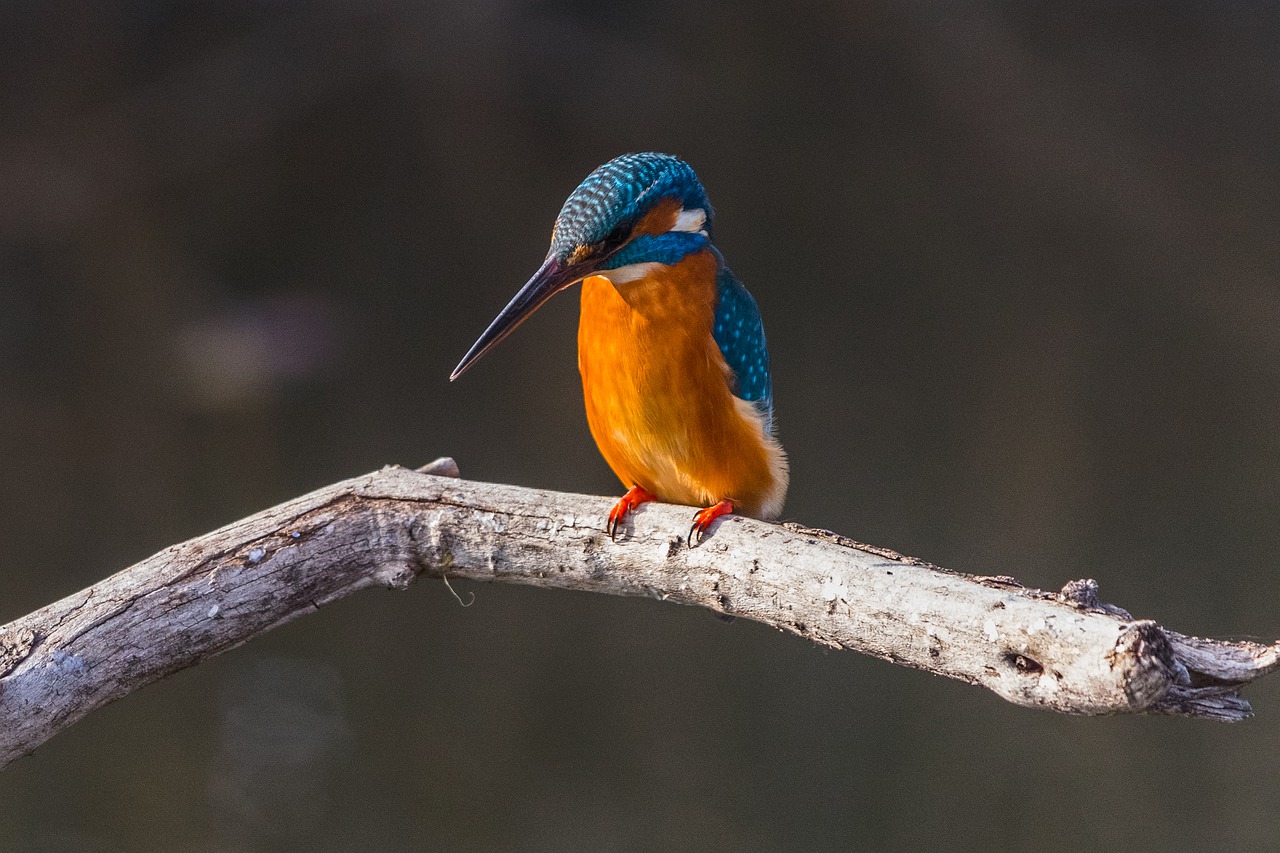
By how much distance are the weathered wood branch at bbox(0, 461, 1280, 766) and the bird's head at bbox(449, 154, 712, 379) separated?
22 cm

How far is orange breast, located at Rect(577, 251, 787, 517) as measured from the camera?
1.35 m

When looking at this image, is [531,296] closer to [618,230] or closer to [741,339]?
[618,230]

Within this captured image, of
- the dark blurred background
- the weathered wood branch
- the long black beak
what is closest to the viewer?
the weathered wood branch

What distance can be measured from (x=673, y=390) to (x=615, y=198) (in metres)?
0.28

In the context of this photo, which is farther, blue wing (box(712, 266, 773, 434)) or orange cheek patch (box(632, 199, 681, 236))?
blue wing (box(712, 266, 773, 434))

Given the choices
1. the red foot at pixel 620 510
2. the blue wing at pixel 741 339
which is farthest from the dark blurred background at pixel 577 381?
the red foot at pixel 620 510

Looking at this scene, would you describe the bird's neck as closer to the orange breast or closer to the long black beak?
the orange breast

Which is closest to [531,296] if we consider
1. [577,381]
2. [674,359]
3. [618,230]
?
[618,230]

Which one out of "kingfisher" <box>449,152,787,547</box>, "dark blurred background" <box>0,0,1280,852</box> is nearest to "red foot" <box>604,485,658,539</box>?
"kingfisher" <box>449,152,787,547</box>

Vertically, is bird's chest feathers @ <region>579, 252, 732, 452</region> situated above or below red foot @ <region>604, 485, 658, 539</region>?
above

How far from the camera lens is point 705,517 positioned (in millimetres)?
1244

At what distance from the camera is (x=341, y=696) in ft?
9.25

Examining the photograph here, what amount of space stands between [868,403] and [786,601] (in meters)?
1.85

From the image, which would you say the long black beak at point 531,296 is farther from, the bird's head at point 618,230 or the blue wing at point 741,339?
the blue wing at point 741,339
